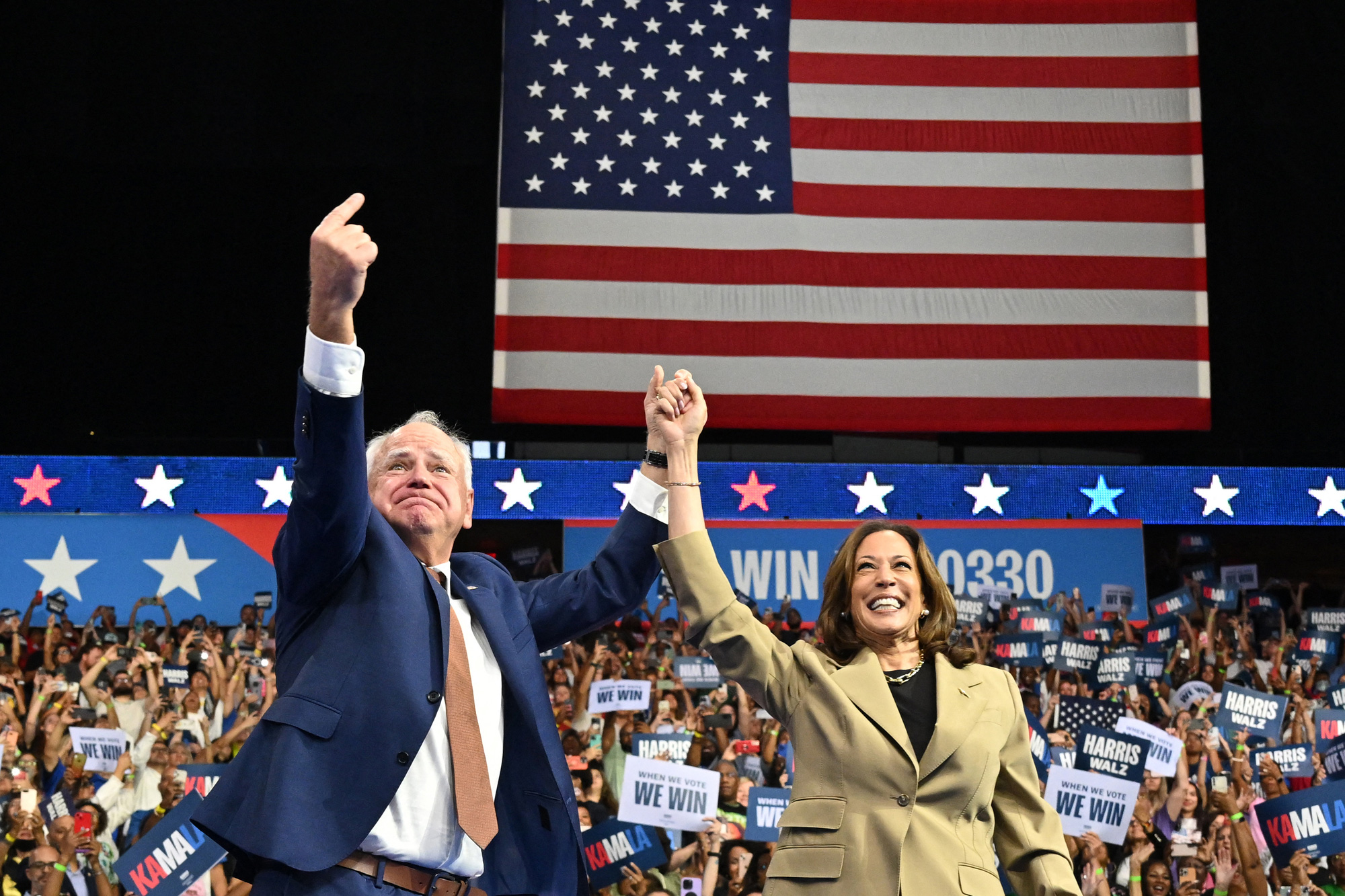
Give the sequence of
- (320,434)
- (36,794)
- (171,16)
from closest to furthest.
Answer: (320,434) → (36,794) → (171,16)

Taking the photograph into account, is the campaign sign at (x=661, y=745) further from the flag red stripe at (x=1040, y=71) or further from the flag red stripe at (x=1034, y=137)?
the flag red stripe at (x=1040, y=71)

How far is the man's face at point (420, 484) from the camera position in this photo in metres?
2.18

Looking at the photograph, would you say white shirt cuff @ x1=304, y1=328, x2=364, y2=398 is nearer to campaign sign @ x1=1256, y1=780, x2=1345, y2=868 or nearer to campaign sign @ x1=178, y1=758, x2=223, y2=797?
campaign sign @ x1=178, y1=758, x2=223, y2=797

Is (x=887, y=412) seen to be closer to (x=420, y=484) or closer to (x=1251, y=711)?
(x=1251, y=711)

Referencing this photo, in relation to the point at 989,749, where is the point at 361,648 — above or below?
above

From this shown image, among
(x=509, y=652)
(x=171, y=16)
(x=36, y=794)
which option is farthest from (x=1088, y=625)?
(x=171, y=16)

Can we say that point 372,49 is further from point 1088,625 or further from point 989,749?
point 989,749

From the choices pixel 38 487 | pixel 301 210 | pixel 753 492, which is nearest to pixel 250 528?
pixel 38 487

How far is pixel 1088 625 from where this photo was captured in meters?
8.77

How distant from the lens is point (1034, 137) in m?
9.67

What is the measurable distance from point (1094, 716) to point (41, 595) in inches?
259

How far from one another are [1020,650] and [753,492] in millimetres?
2362

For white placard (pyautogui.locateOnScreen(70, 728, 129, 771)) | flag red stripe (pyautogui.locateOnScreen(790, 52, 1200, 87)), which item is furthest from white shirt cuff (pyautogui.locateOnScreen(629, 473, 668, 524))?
flag red stripe (pyautogui.locateOnScreen(790, 52, 1200, 87))

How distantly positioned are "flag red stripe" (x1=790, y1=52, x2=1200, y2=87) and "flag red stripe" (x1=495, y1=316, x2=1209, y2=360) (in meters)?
1.76
